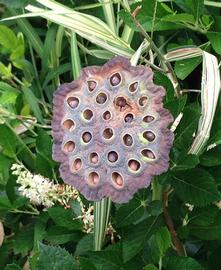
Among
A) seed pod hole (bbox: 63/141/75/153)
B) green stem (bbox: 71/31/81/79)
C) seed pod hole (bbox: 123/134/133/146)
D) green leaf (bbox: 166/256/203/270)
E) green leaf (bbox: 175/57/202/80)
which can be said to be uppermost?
green stem (bbox: 71/31/81/79)

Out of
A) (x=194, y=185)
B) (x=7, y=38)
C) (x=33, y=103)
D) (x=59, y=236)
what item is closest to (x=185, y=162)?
(x=194, y=185)

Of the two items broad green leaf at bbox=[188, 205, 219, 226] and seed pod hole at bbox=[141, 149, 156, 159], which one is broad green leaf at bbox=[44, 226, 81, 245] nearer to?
broad green leaf at bbox=[188, 205, 219, 226]

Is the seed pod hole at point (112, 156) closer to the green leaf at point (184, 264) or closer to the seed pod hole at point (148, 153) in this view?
the seed pod hole at point (148, 153)

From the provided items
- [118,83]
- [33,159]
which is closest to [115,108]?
[118,83]

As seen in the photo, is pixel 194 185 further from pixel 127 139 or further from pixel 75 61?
pixel 75 61

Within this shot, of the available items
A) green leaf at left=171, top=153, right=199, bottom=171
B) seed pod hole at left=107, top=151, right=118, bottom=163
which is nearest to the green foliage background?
green leaf at left=171, top=153, right=199, bottom=171

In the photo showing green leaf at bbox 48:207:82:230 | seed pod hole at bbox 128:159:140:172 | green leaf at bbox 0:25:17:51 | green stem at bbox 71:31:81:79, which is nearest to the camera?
seed pod hole at bbox 128:159:140:172

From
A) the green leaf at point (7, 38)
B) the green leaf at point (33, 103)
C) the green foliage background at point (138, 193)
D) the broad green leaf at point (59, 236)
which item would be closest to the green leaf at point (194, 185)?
the green foliage background at point (138, 193)
